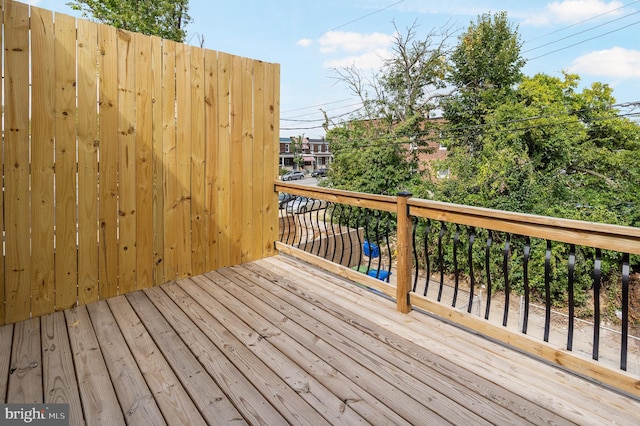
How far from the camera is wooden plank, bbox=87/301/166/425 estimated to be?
1419mm

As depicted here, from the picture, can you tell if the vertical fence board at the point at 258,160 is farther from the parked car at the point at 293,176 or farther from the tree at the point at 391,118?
the parked car at the point at 293,176

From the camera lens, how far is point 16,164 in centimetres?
211

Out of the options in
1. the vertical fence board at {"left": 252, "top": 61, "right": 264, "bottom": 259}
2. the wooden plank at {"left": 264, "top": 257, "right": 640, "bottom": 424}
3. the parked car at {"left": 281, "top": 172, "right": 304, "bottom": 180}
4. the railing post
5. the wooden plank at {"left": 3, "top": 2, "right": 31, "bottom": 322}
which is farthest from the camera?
the parked car at {"left": 281, "top": 172, "right": 304, "bottom": 180}

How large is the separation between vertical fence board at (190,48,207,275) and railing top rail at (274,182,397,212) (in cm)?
80

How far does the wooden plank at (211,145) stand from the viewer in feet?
9.55

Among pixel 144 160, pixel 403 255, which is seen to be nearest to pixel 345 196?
pixel 403 255

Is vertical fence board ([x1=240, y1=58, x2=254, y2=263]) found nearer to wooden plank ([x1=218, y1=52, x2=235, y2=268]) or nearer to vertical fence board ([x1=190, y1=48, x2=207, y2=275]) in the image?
wooden plank ([x1=218, y1=52, x2=235, y2=268])

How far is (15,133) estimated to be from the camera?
2084 mm

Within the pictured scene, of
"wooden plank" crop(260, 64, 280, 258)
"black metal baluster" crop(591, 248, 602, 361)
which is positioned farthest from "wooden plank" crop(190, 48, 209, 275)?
"black metal baluster" crop(591, 248, 602, 361)

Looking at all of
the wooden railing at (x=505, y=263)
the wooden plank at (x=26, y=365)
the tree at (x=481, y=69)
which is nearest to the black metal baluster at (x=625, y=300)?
the wooden railing at (x=505, y=263)

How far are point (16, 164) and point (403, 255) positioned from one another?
242 cm

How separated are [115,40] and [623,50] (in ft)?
77.9

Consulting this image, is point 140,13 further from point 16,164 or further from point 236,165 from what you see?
point 16,164

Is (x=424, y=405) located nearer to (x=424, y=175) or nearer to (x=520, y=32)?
(x=424, y=175)
